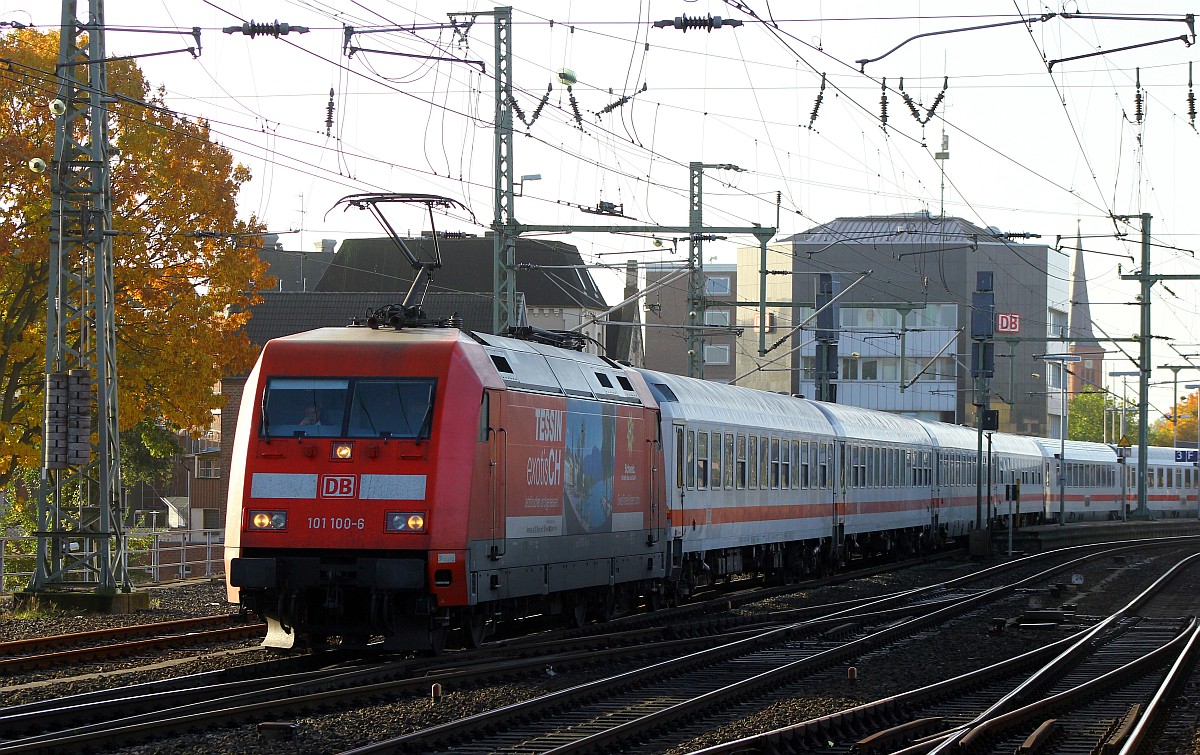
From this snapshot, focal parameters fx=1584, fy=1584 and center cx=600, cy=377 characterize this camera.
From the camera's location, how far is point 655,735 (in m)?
11.6

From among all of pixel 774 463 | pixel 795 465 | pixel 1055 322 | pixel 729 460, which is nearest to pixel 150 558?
pixel 795 465

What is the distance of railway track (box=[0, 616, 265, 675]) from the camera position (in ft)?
48.3

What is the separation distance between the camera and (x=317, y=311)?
63.5 m

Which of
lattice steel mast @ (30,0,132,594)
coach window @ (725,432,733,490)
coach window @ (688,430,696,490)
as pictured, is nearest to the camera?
lattice steel mast @ (30,0,132,594)

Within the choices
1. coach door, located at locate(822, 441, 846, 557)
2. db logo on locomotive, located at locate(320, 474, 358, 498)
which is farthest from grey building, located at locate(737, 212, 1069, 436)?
db logo on locomotive, located at locate(320, 474, 358, 498)

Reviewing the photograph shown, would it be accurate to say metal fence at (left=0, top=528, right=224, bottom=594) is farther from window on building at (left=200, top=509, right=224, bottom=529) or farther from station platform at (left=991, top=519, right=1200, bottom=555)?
station platform at (left=991, top=519, right=1200, bottom=555)

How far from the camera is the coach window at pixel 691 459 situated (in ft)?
72.4

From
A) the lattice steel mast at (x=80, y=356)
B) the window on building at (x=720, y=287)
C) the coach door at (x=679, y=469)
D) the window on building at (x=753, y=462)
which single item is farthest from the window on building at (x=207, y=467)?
the window on building at (x=720, y=287)

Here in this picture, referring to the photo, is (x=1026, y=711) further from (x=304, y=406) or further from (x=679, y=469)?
(x=679, y=469)

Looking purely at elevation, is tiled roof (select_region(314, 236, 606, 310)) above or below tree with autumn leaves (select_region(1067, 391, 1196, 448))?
above

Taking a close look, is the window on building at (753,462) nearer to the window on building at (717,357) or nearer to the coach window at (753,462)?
the coach window at (753,462)

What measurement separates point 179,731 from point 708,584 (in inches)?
723

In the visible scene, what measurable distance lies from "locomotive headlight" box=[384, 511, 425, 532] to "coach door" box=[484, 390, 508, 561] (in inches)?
40.6

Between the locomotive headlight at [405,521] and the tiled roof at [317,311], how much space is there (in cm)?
4757
